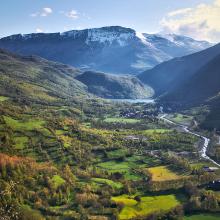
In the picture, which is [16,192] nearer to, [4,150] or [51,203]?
[51,203]

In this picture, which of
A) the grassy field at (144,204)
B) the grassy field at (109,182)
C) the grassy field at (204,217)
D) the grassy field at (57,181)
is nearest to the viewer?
the grassy field at (204,217)

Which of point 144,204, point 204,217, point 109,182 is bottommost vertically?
point 144,204

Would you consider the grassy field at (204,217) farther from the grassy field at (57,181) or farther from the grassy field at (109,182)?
the grassy field at (57,181)

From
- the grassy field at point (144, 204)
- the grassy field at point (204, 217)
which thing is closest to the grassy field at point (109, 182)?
the grassy field at point (144, 204)

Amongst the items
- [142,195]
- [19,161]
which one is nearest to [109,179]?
[142,195]

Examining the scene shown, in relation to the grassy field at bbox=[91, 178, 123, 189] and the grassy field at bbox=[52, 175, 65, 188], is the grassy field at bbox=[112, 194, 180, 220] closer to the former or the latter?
the grassy field at bbox=[91, 178, 123, 189]

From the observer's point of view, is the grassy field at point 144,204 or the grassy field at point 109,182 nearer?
the grassy field at point 144,204

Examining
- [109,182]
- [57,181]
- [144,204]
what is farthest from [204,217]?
[57,181]

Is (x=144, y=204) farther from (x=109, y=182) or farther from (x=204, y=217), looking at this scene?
(x=109, y=182)

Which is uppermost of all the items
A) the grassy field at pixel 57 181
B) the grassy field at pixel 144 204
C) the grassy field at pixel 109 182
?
the grassy field at pixel 57 181
